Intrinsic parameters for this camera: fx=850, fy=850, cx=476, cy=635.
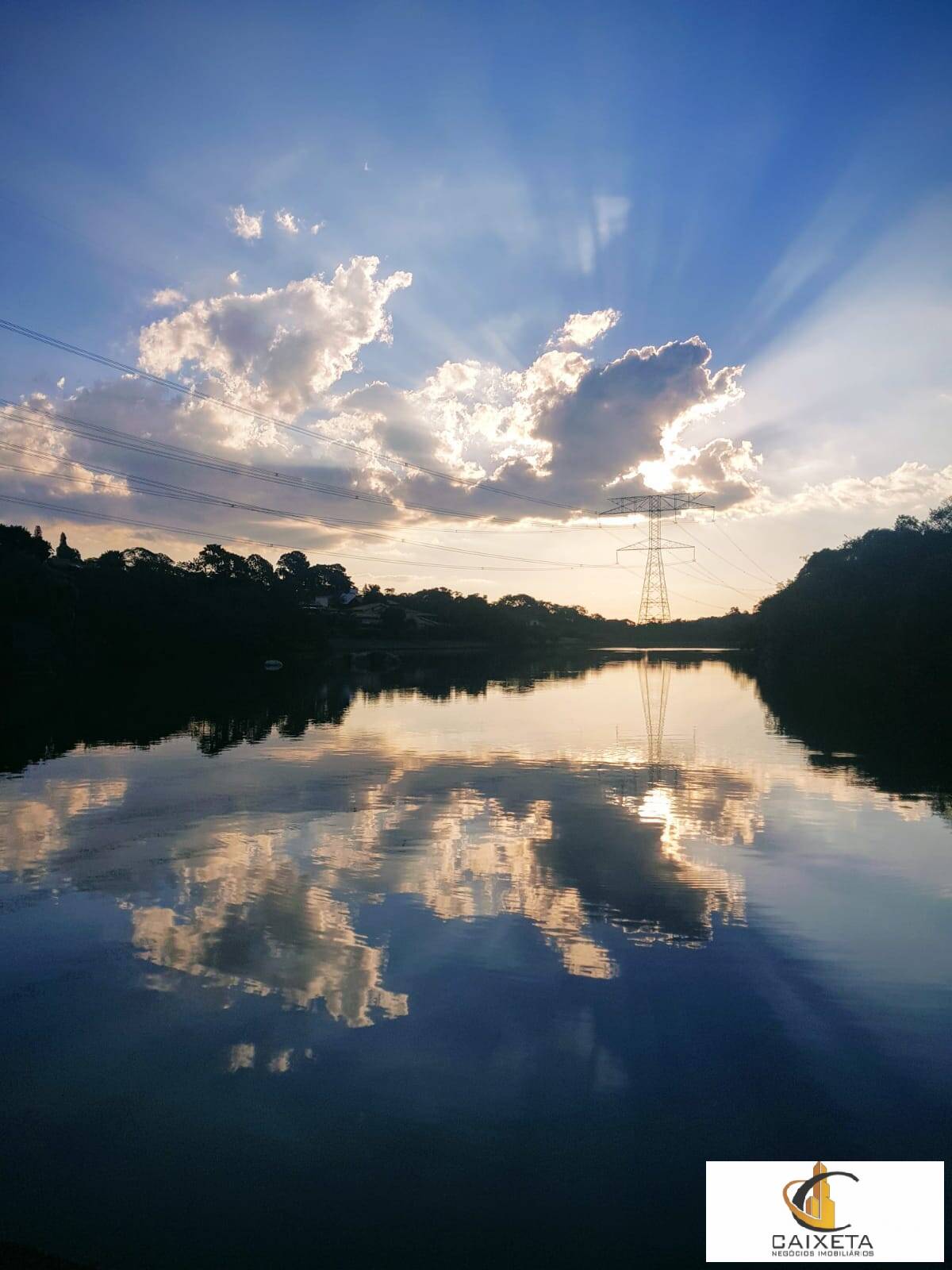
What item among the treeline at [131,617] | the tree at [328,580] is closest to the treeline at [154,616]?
the treeline at [131,617]

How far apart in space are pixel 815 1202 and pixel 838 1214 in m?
0.13

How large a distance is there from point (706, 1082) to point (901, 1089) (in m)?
1.40

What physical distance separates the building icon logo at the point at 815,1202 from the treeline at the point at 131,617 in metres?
61.9

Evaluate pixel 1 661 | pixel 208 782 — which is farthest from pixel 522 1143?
pixel 1 661

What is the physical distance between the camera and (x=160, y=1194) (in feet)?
16.6

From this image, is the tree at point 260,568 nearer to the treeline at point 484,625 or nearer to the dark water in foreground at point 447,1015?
the treeline at point 484,625

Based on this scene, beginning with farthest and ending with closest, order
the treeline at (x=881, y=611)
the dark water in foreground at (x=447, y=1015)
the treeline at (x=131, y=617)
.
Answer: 1. the treeline at (x=131, y=617)
2. the treeline at (x=881, y=611)
3. the dark water in foreground at (x=447, y=1015)

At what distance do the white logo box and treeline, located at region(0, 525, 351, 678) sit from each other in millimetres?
61738

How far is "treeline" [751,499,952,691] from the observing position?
180ft

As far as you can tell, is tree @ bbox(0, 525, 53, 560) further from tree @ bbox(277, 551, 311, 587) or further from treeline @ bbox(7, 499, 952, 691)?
tree @ bbox(277, 551, 311, 587)

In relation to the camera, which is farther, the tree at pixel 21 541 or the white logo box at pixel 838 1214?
the tree at pixel 21 541

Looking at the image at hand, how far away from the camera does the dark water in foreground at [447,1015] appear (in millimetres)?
5000

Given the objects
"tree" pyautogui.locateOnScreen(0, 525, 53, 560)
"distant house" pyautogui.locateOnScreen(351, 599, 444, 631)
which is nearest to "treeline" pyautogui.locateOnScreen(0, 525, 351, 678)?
"tree" pyautogui.locateOnScreen(0, 525, 53, 560)

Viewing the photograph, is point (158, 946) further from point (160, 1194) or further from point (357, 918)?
point (160, 1194)
